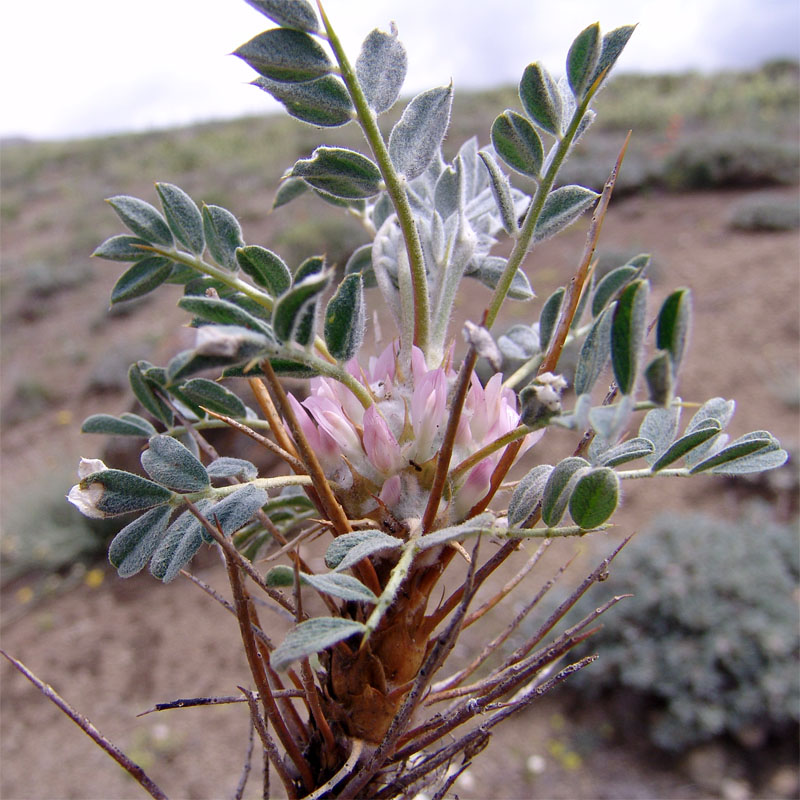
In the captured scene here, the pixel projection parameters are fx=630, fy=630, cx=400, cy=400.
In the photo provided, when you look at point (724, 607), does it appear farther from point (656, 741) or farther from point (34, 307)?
point (34, 307)

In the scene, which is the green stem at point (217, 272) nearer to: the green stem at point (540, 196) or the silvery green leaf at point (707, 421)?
the green stem at point (540, 196)

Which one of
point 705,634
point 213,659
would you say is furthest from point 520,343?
point 213,659

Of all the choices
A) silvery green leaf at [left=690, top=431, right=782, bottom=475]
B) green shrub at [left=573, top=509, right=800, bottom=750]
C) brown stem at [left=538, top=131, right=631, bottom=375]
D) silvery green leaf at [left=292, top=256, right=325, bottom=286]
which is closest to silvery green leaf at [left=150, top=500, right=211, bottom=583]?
silvery green leaf at [left=292, top=256, right=325, bottom=286]

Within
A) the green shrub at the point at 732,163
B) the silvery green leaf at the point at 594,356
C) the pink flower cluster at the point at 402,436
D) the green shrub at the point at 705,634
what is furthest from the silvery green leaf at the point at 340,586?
the green shrub at the point at 732,163

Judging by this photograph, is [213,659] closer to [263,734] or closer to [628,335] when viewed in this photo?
[263,734]

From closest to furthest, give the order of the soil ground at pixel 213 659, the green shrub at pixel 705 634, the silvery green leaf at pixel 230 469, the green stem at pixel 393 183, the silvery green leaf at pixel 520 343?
the green stem at pixel 393 183, the silvery green leaf at pixel 230 469, the silvery green leaf at pixel 520 343, the green shrub at pixel 705 634, the soil ground at pixel 213 659

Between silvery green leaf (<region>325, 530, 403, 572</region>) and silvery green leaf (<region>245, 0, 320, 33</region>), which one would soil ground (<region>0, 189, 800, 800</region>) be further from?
silvery green leaf (<region>245, 0, 320, 33</region>)

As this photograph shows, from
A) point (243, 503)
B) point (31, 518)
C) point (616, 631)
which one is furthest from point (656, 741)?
point (31, 518)
